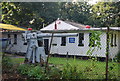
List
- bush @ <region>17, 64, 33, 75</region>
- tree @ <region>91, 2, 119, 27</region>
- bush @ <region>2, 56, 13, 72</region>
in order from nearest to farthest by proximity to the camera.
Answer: bush @ <region>17, 64, 33, 75</region> → bush @ <region>2, 56, 13, 72</region> → tree @ <region>91, 2, 119, 27</region>

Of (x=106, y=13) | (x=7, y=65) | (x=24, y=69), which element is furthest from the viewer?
(x=106, y=13)

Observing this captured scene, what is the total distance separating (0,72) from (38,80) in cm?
175

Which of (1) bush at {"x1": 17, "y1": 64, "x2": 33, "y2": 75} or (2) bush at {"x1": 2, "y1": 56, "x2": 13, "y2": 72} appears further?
(2) bush at {"x1": 2, "y1": 56, "x2": 13, "y2": 72}

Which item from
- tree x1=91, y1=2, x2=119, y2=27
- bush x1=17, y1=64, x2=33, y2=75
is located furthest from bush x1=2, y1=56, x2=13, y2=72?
tree x1=91, y1=2, x2=119, y2=27

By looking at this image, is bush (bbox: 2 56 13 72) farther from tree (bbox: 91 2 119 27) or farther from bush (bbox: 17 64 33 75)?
tree (bbox: 91 2 119 27)

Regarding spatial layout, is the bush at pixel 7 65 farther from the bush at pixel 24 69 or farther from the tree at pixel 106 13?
the tree at pixel 106 13

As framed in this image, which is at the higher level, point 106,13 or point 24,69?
point 106,13

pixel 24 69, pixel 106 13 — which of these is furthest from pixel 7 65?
pixel 106 13

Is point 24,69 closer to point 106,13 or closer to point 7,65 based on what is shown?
point 7,65

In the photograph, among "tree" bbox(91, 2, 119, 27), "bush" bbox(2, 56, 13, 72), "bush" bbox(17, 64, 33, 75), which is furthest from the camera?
"tree" bbox(91, 2, 119, 27)

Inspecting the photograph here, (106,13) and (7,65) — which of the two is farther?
(106,13)

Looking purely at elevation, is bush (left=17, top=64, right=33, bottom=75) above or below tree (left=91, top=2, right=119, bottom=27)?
below

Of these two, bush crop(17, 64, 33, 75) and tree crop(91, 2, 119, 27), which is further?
tree crop(91, 2, 119, 27)

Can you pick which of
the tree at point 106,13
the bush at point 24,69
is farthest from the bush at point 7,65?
the tree at point 106,13
